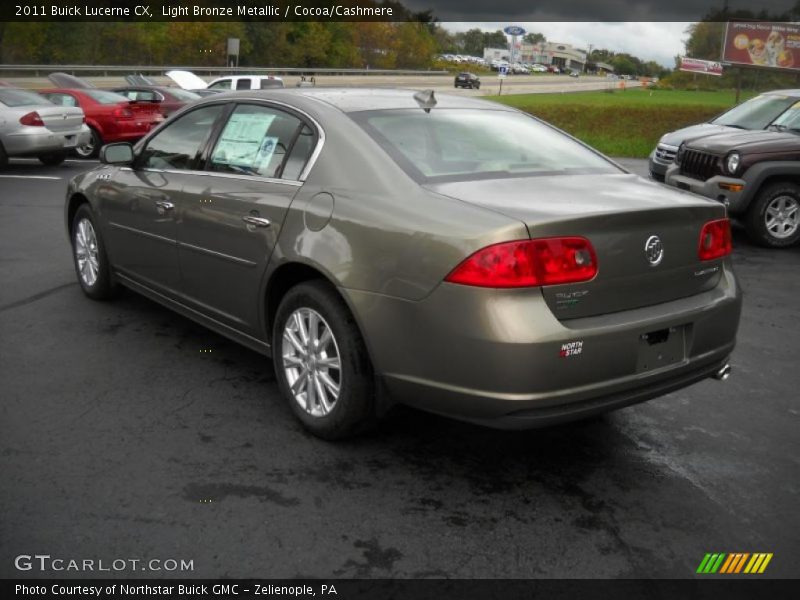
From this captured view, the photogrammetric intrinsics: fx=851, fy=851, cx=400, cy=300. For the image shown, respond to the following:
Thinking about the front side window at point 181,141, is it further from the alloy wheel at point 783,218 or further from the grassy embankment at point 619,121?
the grassy embankment at point 619,121

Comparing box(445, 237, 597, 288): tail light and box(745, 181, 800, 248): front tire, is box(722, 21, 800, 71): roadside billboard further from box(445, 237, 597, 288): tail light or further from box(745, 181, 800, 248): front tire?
box(445, 237, 597, 288): tail light

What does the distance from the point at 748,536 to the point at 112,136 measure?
15831mm

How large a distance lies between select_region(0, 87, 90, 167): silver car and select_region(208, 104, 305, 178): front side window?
10.9 meters

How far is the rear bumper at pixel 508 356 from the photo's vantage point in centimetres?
323

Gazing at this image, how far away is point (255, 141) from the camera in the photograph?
4.60 meters

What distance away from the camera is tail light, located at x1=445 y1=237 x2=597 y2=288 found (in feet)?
10.6

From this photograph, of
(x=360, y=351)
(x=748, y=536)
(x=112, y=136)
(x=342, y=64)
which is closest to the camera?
(x=748, y=536)

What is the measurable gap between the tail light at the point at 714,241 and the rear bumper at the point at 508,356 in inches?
12.4

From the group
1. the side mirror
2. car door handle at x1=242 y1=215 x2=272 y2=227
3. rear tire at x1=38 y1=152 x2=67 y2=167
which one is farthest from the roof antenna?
rear tire at x1=38 y1=152 x2=67 y2=167

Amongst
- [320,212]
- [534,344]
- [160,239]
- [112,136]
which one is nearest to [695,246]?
[534,344]

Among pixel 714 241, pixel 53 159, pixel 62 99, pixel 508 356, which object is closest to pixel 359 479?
pixel 508 356

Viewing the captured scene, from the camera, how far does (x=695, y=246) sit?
12.3 feet

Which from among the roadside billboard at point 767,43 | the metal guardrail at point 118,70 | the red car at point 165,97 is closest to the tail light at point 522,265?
the red car at point 165,97

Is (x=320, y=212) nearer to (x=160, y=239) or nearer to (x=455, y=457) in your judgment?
(x=455, y=457)
